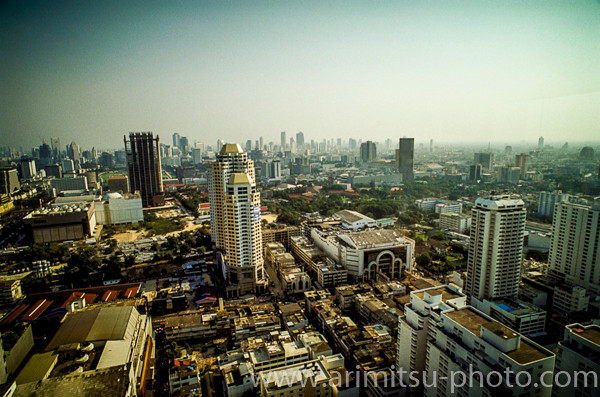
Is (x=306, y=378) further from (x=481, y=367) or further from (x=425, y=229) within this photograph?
(x=425, y=229)

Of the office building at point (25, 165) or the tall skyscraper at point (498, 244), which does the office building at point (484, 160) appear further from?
the office building at point (25, 165)

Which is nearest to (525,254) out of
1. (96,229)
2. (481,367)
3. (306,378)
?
(481,367)

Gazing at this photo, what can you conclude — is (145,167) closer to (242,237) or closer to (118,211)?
(118,211)

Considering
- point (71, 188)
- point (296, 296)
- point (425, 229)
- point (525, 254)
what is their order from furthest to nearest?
point (71, 188), point (425, 229), point (525, 254), point (296, 296)

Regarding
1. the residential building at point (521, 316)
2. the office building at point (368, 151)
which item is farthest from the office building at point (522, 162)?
the office building at point (368, 151)

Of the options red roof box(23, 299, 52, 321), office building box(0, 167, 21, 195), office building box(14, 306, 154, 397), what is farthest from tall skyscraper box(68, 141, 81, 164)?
office building box(14, 306, 154, 397)
